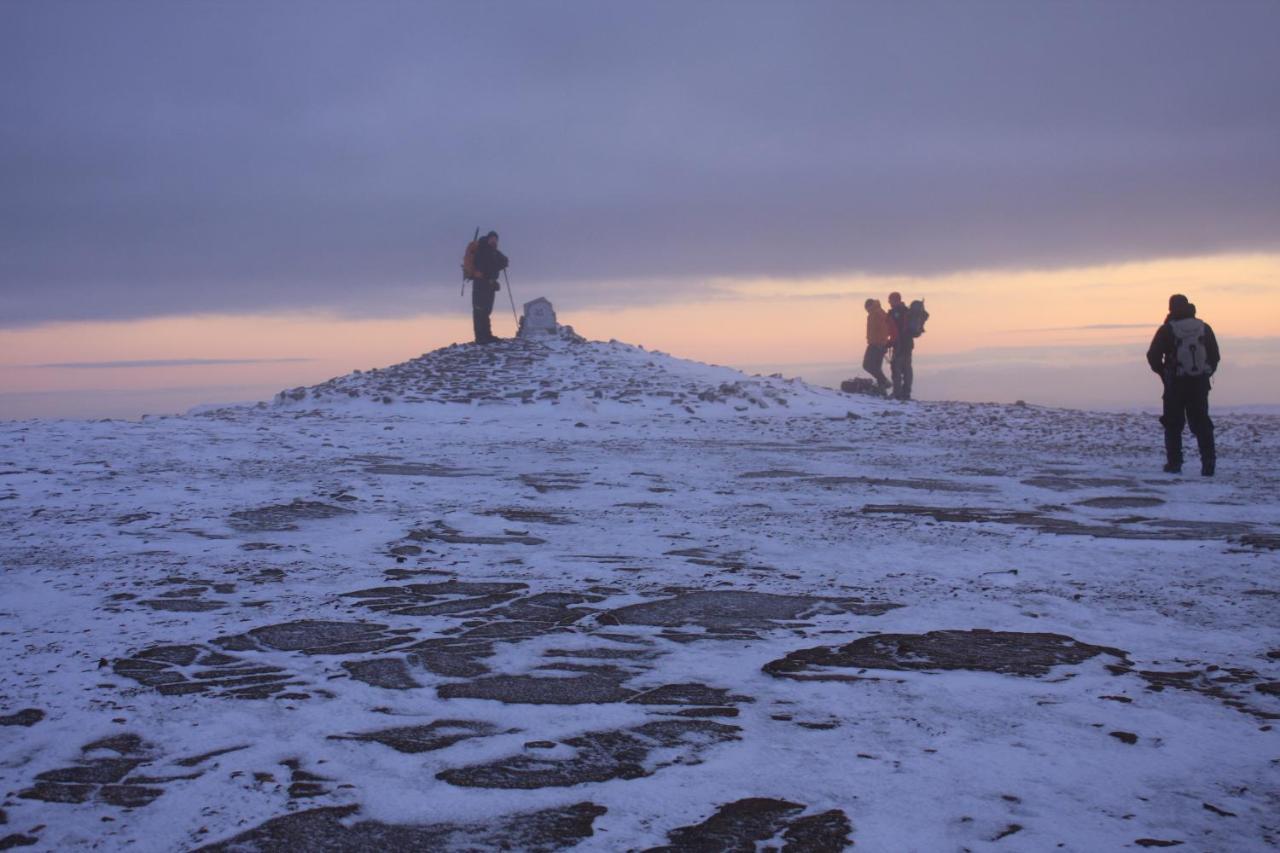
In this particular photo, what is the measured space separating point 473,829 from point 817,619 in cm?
243

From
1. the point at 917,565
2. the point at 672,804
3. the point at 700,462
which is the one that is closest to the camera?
the point at 672,804

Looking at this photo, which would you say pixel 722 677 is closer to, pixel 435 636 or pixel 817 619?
pixel 817 619

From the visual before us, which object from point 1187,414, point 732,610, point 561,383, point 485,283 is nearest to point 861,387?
point 561,383

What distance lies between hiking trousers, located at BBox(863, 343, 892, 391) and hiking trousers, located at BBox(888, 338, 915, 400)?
1.00 feet

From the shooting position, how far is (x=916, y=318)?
75.3ft

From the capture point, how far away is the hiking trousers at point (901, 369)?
2278 centimetres

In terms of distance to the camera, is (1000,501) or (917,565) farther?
(1000,501)

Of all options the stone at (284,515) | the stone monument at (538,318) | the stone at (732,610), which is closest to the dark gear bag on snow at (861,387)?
the stone monument at (538,318)

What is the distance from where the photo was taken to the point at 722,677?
3910mm

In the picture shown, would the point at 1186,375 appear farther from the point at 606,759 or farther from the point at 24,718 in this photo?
the point at 24,718

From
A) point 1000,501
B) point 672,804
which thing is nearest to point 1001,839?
point 672,804

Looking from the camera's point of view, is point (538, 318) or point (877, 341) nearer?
point (877, 341)

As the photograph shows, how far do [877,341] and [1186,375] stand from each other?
500 inches

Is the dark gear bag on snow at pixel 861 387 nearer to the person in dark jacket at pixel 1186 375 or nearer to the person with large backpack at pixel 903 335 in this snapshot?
the person with large backpack at pixel 903 335
